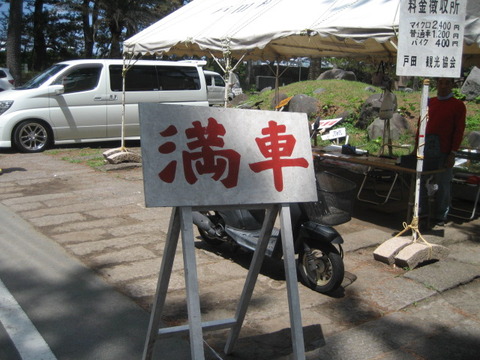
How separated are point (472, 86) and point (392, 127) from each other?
370 centimetres

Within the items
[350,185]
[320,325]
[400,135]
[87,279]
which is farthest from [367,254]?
[400,135]

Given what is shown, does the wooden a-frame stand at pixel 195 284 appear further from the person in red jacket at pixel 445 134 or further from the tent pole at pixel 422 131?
the person in red jacket at pixel 445 134

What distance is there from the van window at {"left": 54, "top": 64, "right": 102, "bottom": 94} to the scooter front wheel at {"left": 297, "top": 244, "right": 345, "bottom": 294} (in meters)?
8.56

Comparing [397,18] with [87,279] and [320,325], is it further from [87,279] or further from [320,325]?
[87,279]

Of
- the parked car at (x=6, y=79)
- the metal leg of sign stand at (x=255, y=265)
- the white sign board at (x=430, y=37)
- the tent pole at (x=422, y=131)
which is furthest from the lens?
the parked car at (x=6, y=79)

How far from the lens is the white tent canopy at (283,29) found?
5192mm

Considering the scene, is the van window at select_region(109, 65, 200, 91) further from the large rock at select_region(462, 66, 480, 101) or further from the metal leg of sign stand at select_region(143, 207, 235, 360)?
the metal leg of sign stand at select_region(143, 207, 235, 360)

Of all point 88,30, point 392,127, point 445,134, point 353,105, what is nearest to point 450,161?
point 445,134

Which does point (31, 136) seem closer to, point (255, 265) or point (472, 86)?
point (255, 265)

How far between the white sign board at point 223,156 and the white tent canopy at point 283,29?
2810 mm

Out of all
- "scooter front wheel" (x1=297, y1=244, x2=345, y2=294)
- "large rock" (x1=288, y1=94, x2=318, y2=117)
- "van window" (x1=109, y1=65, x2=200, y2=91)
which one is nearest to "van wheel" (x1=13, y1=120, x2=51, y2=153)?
"van window" (x1=109, y1=65, x2=200, y2=91)

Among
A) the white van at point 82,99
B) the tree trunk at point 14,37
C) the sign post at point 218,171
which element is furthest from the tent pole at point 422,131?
the tree trunk at point 14,37

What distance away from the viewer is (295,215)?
438 centimetres

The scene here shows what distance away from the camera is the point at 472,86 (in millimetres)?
14180
